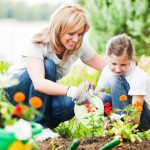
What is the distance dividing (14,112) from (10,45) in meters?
7.45

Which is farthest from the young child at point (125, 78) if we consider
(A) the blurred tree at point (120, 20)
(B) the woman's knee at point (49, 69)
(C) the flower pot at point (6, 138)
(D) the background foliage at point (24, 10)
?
(D) the background foliage at point (24, 10)

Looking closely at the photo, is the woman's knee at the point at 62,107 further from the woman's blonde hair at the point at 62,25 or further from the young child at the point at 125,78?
the woman's blonde hair at the point at 62,25

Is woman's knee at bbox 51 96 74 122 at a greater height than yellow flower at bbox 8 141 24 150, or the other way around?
yellow flower at bbox 8 141 24 150

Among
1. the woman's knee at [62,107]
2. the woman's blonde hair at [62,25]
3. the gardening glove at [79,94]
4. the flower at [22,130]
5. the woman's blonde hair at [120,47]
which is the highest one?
the woman's blonde hair at [62,25]

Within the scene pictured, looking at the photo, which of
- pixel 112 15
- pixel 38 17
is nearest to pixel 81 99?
pixel 112 15

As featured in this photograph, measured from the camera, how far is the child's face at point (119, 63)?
11.8 feet

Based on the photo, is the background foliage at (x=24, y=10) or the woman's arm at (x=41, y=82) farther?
the background foliage at (x=24, y=10)

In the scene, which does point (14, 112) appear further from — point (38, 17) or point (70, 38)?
point (38, 17)

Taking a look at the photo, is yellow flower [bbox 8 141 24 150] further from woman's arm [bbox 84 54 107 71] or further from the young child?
woman's arm [bbox 84 54 107 71]

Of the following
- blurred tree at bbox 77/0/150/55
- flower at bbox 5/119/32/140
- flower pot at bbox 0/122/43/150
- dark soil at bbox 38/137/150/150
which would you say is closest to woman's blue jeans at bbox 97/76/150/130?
dark soil at bbox 38/137/150/150

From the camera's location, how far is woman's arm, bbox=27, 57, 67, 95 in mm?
3537

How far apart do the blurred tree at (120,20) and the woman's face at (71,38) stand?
10.4 feet

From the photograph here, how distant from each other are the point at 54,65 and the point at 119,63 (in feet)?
1.39

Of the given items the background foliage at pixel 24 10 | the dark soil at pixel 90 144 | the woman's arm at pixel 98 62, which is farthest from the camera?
the background foliage at pixel 24 10
